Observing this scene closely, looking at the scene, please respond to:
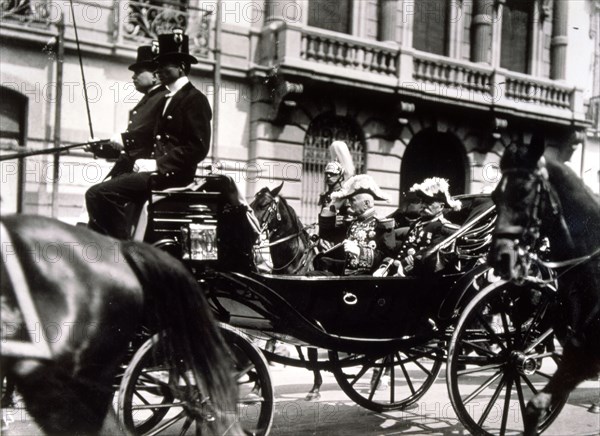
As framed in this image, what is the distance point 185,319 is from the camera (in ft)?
8.84

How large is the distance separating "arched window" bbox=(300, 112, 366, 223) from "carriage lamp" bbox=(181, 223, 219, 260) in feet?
24.7

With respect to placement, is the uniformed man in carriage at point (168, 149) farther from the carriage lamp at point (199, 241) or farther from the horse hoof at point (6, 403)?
the horse hoof at point (6, 403)

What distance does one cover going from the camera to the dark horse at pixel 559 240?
345 centimetres

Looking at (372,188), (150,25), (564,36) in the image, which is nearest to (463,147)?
(564,36)

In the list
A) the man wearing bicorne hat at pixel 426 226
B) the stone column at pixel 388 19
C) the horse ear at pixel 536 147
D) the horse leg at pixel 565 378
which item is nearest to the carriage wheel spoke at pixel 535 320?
the horse leg at pixel 565 378

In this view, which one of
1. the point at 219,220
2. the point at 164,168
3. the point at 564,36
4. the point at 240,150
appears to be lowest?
the point at 219,220

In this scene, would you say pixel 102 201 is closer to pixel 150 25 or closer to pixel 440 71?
pixel 150 25

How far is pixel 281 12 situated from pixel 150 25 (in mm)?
2339

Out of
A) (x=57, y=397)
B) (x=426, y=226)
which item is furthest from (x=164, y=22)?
(x=57, y=397)

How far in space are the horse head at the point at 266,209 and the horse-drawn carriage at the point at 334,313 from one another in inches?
98.9

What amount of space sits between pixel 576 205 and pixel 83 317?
2713mm

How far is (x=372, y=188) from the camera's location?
6.16m

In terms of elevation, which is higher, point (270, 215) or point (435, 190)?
point (435, 190)

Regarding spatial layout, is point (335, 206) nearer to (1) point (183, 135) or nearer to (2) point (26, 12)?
(1) point (183, 135)
